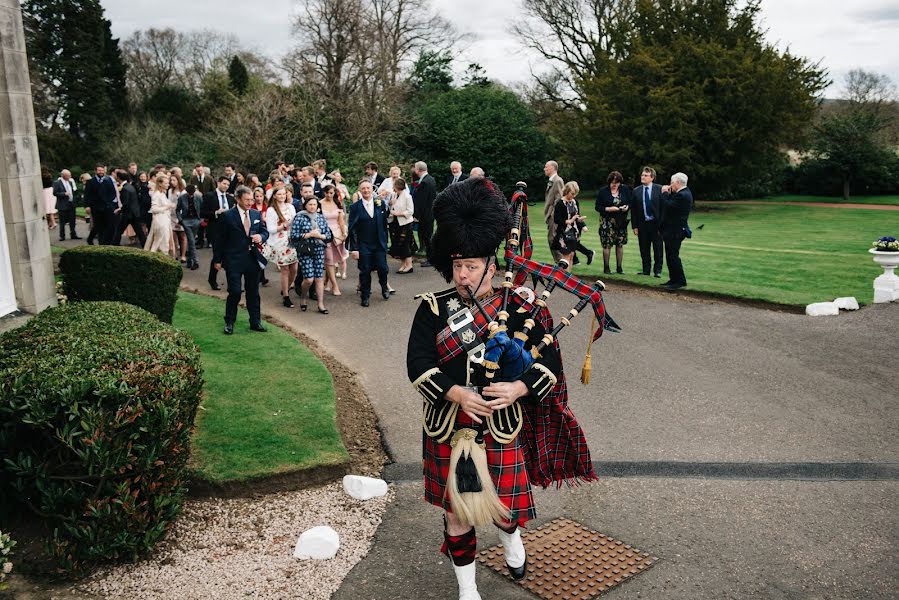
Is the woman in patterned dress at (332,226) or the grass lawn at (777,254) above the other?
→ the woman in patterned dress at (332,226)

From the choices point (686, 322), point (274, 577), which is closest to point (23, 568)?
point (274, 577)

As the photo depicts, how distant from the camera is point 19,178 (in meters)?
7.38

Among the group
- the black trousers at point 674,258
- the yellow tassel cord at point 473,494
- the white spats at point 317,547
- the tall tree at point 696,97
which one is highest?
the tall tree at point 696,97

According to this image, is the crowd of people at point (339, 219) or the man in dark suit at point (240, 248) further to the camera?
A: the crowd of people at point (339, 219)

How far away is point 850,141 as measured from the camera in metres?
37.6

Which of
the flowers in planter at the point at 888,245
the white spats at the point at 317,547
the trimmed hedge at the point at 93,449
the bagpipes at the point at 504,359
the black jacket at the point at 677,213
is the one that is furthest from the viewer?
the black jacket at the point at 677,213

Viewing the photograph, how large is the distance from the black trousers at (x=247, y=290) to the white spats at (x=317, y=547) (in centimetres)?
614

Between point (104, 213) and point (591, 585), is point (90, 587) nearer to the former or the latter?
point (591, 585)

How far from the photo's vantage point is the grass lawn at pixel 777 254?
1325 centimetres

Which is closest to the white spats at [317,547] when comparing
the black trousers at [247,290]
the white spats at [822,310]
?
the black trousers at [247,290]

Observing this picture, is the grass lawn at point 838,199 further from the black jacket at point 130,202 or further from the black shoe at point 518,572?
the black shoe at point 518,572

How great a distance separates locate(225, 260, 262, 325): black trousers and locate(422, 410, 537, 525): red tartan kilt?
273 inches

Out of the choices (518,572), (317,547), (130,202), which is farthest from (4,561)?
(130,202)

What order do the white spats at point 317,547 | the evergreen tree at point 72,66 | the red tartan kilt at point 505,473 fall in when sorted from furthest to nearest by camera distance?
the evergreen tree at point 72,66 < the white spats at point 317,547 < the red tartan kilt at point 505,473
